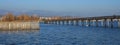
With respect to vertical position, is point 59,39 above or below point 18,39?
below

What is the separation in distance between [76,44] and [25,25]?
165 feet

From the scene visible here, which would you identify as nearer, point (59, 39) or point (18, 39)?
point (59, 39)

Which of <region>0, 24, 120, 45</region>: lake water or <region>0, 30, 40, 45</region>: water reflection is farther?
<region>0, 30, 40, 45</region>: water reflection

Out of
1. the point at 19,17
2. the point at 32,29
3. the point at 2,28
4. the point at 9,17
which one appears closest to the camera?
the point at 2,28

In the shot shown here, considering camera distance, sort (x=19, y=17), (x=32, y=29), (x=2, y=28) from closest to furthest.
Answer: (x=2, y=28), (x=32, y=29), (x=19, y=17)

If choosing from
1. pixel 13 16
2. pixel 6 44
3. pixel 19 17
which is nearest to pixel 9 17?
pixel 13 16

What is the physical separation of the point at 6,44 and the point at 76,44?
11444 mm

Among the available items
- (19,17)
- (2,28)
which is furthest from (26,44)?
(19,17)

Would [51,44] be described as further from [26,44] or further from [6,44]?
[6,44]

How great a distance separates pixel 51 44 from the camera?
48.1 meters

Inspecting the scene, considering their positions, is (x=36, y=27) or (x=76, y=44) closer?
(x=76, y=44)

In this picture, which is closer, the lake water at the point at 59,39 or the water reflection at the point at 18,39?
the lake water at the point at 59,39

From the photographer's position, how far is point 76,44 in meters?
47.9

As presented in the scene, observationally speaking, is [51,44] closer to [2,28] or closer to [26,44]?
[26,44]
